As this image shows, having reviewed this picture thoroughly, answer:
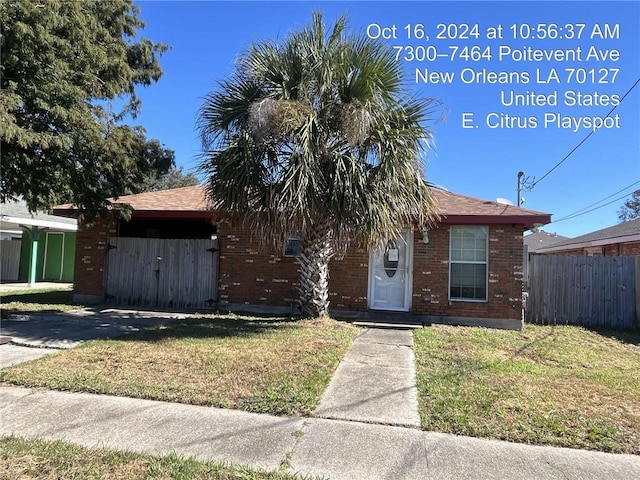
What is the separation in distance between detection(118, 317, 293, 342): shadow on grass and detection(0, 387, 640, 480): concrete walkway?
3.04m

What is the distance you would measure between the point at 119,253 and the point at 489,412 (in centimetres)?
1058

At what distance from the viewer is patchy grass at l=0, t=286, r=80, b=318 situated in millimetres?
Result: 10383

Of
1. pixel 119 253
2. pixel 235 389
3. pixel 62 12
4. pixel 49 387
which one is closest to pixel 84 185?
pixel 119 253

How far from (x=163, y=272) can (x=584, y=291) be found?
10.8m

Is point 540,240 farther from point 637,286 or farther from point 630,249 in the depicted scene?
point 637,286

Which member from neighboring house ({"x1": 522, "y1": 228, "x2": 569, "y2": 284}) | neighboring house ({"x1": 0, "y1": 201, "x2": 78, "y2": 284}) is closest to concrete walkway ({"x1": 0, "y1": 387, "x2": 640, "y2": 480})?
neighboring house ({"x1": 0, "y1": 201, "x2": 78, "y2": 284})

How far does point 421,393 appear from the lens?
5055 millimetres

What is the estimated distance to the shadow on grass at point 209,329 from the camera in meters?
7.64

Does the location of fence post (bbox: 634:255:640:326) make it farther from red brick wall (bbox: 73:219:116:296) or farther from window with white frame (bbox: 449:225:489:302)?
red brick wall (bbox: 73:219:116:296)

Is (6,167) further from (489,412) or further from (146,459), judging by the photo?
(489,412)

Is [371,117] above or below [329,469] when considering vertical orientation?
above

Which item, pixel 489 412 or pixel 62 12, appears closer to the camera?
pixel 489 412

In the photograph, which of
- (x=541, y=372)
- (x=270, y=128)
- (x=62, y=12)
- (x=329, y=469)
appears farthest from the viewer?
(x=62, y=12)

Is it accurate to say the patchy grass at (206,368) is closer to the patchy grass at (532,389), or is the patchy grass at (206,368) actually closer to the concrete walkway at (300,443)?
the concrete walkway at (300,443)
